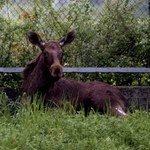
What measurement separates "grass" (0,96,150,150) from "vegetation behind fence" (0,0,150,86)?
3061 millimetres

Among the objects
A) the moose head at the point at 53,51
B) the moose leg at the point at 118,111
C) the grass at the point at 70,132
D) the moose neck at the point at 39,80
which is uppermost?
the moose head at the point at 53,51

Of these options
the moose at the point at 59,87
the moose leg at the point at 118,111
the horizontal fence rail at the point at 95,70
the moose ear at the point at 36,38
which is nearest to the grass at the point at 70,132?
the moose leg at the point at 118,111

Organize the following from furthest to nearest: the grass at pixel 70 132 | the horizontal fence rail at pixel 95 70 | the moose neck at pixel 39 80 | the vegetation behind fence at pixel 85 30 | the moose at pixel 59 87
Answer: the vegetation behind fence at pixel 85 30 < the horizontal fence rail at pixel 95 70 < the moose neck at pixel 39 80 < the moose at pixel 59 87 < the grass at pixel 70 132

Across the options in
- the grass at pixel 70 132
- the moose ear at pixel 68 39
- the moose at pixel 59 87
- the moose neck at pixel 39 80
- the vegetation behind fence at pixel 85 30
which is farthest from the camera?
the vegetation behind fence at pixel 85 30

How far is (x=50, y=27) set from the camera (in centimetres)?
1038

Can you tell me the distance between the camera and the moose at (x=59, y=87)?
30.1 feet

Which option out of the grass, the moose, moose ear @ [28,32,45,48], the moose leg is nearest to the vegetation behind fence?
the moose

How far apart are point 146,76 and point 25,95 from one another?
8.50ft

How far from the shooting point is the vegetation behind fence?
1033 cm

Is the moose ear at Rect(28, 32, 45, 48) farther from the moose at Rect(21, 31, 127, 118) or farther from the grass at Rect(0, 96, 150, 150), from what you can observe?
the grass at Rect(0, 96, 150, 150)

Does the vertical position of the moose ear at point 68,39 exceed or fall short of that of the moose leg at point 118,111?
it exceeds it

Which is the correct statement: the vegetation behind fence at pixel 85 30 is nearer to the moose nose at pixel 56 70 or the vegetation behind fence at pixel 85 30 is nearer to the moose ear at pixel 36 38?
the moose ear at pixel 36 38

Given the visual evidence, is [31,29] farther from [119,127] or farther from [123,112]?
[119,127]

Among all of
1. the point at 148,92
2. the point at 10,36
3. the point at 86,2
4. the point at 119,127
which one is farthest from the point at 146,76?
the point at 119,127
